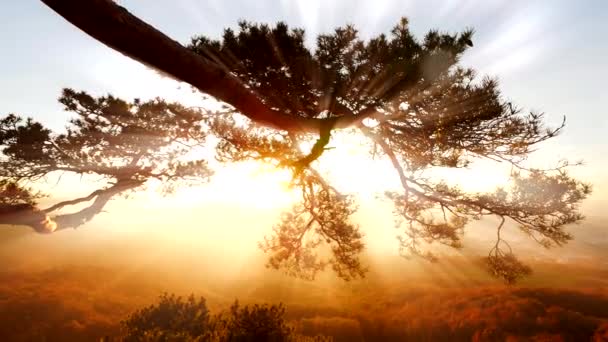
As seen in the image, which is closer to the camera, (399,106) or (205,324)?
(399,106)

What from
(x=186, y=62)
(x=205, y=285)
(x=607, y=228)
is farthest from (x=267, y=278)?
(x=607, y=228)

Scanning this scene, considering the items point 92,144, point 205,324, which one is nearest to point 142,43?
point 92,144

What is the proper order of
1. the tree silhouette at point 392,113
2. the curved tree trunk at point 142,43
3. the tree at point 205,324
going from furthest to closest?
the tree at point 205,324 → the tree silhouette at point 392,113 → the curved tree trunk at point 142,43

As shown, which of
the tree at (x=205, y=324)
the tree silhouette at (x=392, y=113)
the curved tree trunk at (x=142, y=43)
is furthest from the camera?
the tree at (x=205, y=324)

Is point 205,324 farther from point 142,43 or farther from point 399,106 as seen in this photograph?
point 142,43

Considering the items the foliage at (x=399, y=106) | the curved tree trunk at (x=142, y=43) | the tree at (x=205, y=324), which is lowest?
the tree at (x=205, y=324)

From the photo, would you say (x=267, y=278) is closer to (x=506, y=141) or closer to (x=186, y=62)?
Result: (x=506, y=141)

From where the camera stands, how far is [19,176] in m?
10.1

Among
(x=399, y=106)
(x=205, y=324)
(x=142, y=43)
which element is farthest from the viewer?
(x=205, y=324)

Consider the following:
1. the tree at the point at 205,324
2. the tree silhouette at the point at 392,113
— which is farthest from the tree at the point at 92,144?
the tree at the point at 205,324

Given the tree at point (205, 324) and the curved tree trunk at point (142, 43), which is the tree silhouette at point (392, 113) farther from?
the tree at point (205, 324)

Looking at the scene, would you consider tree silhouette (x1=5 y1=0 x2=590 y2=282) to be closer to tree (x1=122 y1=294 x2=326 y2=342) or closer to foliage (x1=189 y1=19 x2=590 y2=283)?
foliage (x1=189 y1=19 x2=590 y2=283)

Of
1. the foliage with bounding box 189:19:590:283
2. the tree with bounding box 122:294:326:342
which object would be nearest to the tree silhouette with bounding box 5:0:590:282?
the foliage with bounding box 189:19:590:283

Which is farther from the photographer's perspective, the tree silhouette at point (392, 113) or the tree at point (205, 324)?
the tree at point (205, 324)
